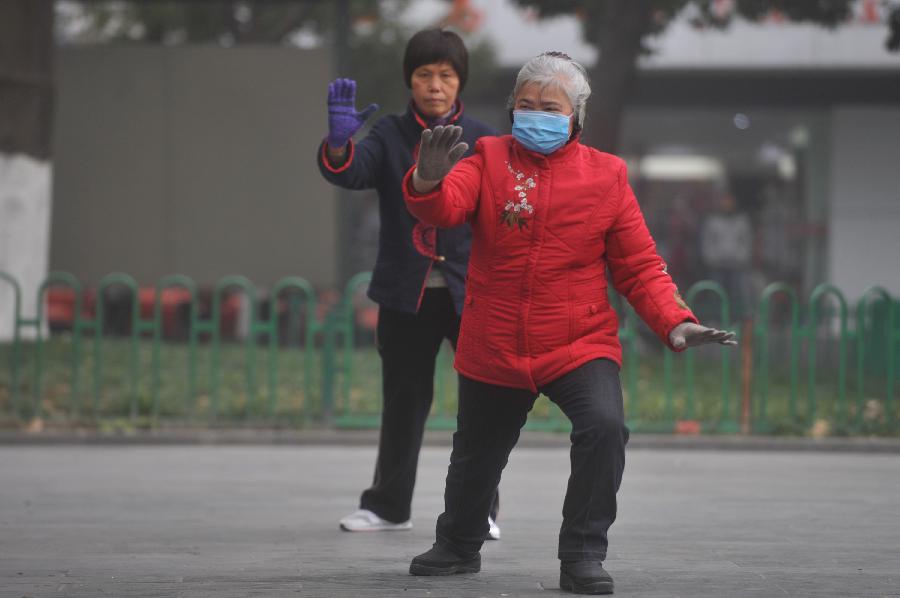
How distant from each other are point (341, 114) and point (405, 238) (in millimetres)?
662

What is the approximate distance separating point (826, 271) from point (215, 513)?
18.7 metres

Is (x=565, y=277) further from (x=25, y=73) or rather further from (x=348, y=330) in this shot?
(x=25, y=73)

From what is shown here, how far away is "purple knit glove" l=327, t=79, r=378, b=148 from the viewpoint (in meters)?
5.29

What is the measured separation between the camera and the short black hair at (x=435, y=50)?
5.64m

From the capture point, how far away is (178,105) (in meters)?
17.7

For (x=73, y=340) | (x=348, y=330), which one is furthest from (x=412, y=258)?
(x=73, y=340)

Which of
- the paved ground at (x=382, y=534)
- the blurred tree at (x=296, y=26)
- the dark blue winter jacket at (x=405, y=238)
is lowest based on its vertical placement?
the paved ground at (x=382, y=534)

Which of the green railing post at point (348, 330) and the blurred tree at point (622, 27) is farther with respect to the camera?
the blurred tree at point (622, 27)

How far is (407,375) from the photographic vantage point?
5945 mm

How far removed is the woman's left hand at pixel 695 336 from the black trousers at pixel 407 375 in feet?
4.40

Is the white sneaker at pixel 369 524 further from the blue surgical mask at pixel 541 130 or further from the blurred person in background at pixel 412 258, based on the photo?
the blue surgical mask at pixel 541 130

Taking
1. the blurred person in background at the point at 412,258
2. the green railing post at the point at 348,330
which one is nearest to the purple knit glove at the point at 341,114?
the blurred person in background at the point at 412,258

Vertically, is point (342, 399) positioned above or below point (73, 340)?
below

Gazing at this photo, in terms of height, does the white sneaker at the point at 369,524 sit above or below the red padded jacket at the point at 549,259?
below
